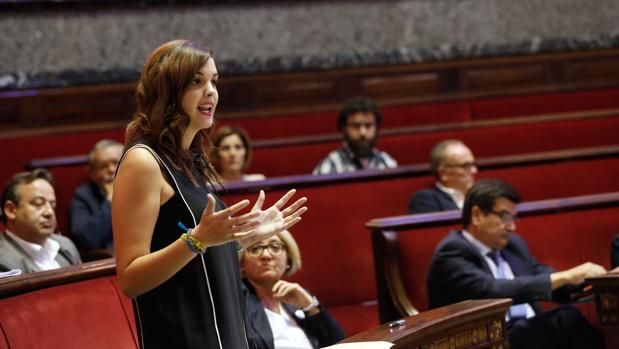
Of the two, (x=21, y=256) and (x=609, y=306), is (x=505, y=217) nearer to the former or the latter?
(x=609, y=306)

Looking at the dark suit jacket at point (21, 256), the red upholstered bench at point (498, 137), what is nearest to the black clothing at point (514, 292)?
the dark suit jacket at point (21, 256)

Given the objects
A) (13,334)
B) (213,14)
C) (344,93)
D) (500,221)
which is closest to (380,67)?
(344,93)

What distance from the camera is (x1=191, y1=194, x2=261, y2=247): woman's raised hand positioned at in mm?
755

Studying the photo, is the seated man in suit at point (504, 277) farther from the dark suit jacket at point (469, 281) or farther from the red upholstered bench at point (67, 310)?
the red upholstered bench at point (67, 310)

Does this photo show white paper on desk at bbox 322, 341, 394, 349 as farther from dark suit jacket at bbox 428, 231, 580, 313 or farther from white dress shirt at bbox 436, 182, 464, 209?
white dress shirt at bbox 436, 182, 464, 209

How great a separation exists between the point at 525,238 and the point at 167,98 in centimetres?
102

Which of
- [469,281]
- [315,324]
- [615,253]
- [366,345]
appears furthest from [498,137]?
[366,345]

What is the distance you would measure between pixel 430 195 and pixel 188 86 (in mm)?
1151

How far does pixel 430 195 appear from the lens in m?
1.92

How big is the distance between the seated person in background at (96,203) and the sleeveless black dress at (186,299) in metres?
1.13

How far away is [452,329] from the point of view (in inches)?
45.7

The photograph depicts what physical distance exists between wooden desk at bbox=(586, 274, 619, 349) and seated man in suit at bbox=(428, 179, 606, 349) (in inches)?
7.8

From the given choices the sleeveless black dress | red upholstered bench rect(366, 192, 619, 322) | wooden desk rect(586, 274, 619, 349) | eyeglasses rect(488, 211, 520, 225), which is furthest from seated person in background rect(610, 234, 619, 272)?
the sleeveless black dress

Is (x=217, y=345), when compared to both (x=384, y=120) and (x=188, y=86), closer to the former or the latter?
(x=188, y=86)
